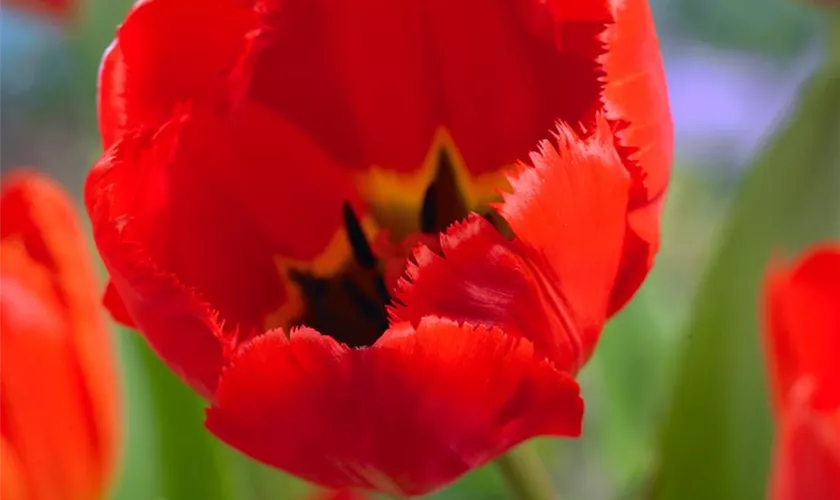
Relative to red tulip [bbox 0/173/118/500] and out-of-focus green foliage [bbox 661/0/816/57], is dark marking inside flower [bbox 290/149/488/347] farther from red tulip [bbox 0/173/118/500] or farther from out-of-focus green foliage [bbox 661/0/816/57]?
out-of-focus green foliage [bbox 661/0/816/57]

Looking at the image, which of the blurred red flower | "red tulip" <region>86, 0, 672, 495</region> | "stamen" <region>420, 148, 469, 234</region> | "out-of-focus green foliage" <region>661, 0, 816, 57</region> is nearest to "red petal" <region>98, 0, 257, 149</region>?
"red tulip" <region>86, 0, 672, 495</region>

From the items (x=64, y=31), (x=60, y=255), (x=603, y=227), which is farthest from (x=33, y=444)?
(x=64, y=31)

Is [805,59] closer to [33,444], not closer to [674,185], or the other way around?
[674,185]

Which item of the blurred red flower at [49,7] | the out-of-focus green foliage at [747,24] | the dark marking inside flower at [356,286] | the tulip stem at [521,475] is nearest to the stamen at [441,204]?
the dark marking inside flower at [356,286]

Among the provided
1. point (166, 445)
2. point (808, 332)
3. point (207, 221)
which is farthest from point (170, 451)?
point (808, 332)

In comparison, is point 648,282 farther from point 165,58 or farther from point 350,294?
point 165,58

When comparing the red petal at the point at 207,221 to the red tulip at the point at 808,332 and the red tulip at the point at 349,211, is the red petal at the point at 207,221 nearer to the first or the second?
the red tulip at the point at 349,211
